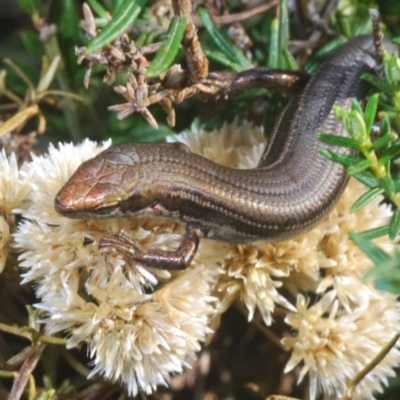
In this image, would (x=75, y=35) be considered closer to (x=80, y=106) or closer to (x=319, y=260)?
(x=80, y=106)

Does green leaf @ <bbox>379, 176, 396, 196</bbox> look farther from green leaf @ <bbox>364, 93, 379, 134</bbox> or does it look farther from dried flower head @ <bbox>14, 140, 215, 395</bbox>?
dried flower head @ <bbox>14, 140, 215, 395</bbox>

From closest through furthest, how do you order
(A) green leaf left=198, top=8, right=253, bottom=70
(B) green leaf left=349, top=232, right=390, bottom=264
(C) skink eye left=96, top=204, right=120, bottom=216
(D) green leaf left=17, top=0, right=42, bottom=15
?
(B) green leaf left=349, top=232, right=390, bottom=264 → (C) skink eye left=96, top=204, right=120, bottom=216 → (A) green leaf left=198, top=8, right=253, bottom=70 → (D) green leaf left=17, top=0, right=42, bottom=15

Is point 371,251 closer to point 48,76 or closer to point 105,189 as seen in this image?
point 105,189

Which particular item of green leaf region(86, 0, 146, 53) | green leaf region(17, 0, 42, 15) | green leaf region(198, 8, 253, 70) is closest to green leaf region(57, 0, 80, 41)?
green leaf region(17, 0, 42, 15)

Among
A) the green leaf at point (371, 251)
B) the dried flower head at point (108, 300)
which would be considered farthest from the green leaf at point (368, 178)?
the dried flower head at point (108, 300)

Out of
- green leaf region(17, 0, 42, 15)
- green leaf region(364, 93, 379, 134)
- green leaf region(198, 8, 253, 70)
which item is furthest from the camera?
green leaf region(17, 0, 42, 15)

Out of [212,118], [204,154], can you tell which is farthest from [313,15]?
[204,154]

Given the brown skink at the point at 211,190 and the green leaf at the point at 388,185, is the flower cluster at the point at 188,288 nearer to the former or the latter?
the brown skink at the point at 211,190
